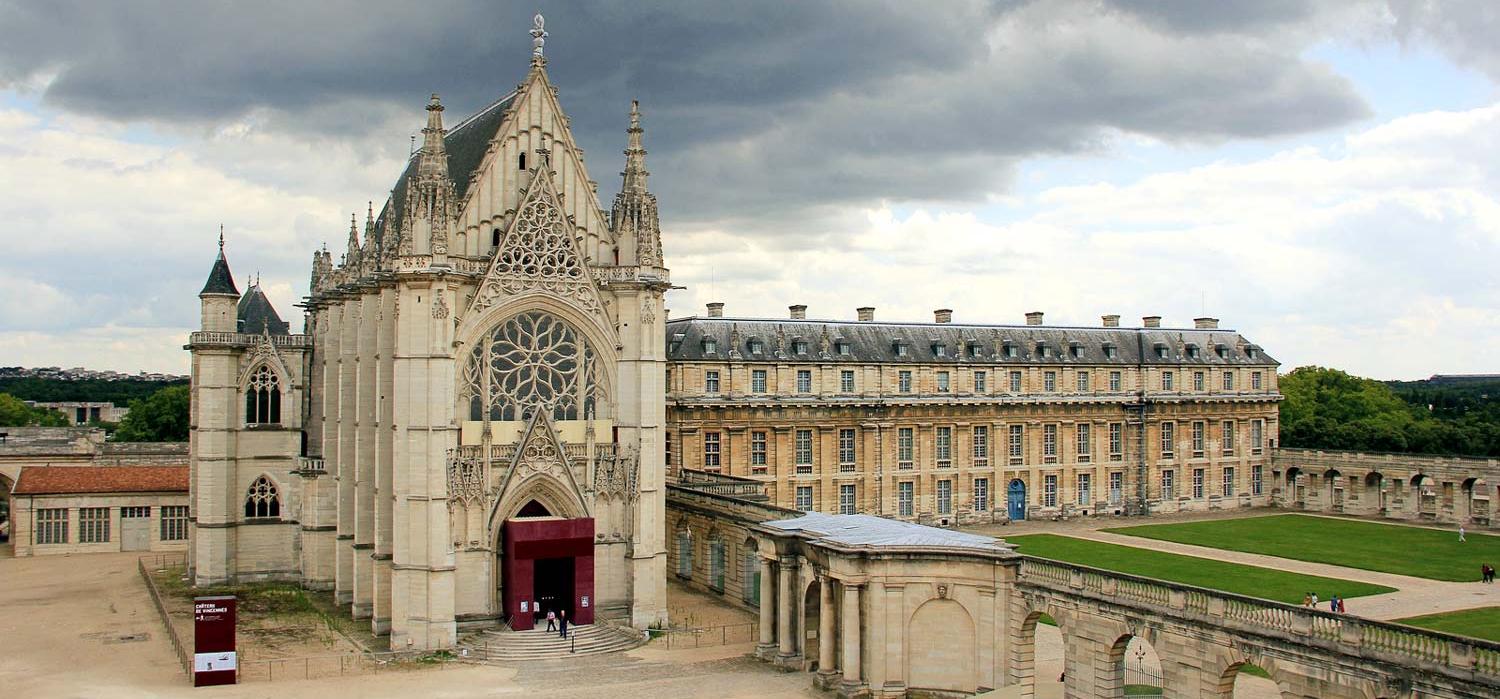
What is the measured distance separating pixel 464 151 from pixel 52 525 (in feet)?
114

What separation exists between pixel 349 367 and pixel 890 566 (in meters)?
25.1

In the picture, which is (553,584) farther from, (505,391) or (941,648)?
(941,648)

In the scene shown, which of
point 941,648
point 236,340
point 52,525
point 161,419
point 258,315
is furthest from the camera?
point 161,419

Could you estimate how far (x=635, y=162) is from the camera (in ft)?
142

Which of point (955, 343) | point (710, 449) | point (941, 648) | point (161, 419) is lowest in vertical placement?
point (941, 648)

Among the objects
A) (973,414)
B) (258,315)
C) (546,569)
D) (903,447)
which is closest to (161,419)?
(258,315)

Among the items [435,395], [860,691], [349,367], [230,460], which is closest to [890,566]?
[860,691]

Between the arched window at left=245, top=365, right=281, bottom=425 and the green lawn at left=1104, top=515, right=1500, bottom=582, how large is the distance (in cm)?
4431

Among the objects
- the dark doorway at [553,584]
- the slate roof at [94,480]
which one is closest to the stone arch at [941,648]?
the dark doorway at [553,584]

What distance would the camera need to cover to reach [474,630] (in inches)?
1558

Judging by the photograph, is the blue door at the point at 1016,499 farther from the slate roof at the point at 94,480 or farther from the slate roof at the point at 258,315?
the slate roof at the point at 94,480

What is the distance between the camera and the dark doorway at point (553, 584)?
4112cm

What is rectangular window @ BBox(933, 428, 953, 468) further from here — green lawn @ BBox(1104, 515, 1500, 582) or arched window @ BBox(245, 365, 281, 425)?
arched window @ BBox(245, 365, 281, 425)

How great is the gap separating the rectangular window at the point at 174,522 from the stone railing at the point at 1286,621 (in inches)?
1975
